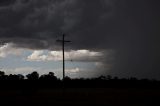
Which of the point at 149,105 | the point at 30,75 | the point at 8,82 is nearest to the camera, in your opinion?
the point at 149,105

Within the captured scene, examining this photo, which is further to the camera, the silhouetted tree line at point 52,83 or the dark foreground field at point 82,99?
the silhouetted tree line at point 52,83

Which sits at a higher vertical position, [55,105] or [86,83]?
[86,83]

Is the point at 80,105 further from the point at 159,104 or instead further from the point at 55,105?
the point at 159,104

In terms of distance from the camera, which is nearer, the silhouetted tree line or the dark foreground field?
the dark foreground field

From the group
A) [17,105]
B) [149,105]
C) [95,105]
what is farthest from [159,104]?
[17,105]

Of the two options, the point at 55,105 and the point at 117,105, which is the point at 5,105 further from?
the point at 117,105

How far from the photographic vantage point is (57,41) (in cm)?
5275

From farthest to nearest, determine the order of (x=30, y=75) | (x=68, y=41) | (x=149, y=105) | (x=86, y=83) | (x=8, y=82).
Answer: (x=30, y=75) < (x=86, y=83) < (x=8, y=82) < (x=68, y=41) < (x=149, y=105)

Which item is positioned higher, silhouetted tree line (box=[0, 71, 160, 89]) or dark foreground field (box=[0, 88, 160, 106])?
silhouetted tree line (box=[0, 71, 160, 89])

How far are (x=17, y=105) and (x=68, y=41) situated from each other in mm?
20571

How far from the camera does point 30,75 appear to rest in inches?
5689

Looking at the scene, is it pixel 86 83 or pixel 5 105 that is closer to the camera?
pixel 5 105

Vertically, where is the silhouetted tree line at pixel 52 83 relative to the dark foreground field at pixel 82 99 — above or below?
above

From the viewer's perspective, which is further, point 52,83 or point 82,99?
point 52,83
